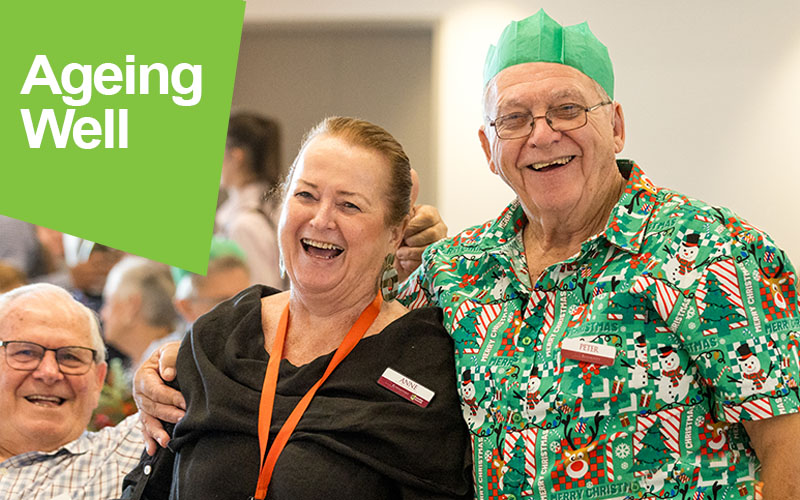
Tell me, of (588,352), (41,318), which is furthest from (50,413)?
(588,352)

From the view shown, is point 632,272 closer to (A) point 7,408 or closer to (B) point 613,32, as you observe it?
(A) point 7,408

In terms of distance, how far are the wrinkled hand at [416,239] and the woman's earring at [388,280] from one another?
0.90 feet

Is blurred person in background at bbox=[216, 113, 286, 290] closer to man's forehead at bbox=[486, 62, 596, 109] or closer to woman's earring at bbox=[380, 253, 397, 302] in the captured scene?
woman's earring at bbox=[380, 253, 397, 302]

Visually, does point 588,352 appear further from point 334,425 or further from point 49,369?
point 49,369

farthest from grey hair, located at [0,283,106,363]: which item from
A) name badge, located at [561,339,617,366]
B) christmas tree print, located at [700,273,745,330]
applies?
christmas tree print, located at [700,273,745,330]

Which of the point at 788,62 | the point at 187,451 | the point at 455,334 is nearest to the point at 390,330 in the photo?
the point at 455,334

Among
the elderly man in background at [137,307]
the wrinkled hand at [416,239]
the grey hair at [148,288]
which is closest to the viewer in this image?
the wrinkled hand at [416,239]

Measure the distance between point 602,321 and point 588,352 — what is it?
74 millimetres

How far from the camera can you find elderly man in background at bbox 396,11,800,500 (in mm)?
1556

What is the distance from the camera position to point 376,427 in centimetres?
172

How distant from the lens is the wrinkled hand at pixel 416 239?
90.0 inches

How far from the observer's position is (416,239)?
7.51 feet

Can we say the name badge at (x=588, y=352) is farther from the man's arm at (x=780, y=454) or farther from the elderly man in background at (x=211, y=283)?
the elderly man in background at (x=211, y=283)

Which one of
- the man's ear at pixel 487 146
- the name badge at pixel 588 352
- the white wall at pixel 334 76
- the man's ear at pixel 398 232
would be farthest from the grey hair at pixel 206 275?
the name badge at pixel 588 352
